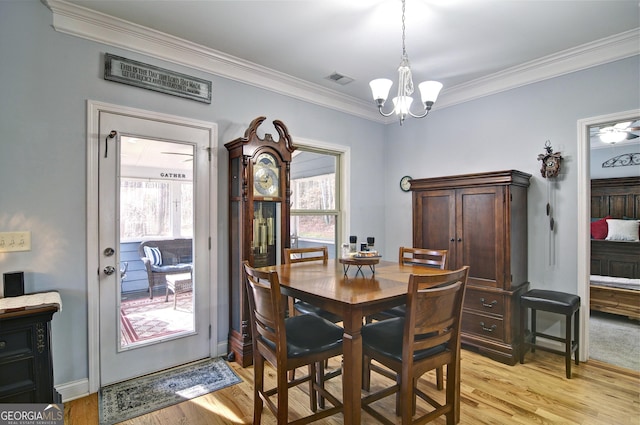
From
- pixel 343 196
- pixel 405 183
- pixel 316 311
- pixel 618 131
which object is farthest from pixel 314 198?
pixel 618 131

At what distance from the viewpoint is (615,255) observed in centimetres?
480

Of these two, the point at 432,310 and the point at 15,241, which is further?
the point at 15,241

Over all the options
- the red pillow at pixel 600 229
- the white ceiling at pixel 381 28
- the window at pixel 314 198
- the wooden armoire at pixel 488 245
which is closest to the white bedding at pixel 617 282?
the red pillow at pixel 600 229

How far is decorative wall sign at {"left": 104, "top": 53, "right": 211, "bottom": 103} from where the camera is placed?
8.36 feet

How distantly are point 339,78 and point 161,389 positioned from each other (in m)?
3.34

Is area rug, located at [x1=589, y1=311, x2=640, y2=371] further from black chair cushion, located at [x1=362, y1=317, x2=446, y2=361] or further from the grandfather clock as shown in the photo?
the grandfather clock

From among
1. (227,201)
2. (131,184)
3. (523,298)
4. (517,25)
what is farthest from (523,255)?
(131,184)

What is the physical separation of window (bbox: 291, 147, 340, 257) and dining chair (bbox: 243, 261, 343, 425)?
1.84 m

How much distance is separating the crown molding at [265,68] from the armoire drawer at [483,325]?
7.85 feet

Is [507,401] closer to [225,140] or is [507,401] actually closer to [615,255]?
[225,140]

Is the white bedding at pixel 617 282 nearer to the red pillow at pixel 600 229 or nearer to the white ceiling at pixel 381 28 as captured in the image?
the red pillow at pixel 600 229

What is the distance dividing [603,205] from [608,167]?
28.7 inches

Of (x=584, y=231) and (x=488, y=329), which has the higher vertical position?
(x=584, y=231)

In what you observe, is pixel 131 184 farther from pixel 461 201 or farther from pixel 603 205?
pixel 603 205
